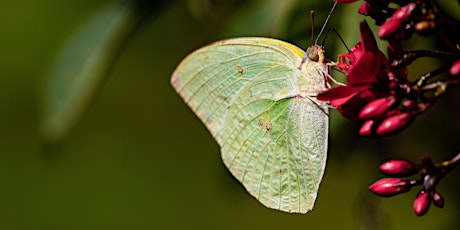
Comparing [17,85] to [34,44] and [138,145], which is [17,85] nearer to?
[34,44]

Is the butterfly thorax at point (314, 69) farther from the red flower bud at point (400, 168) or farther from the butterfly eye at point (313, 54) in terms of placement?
the red flower bud at point (400, 168)

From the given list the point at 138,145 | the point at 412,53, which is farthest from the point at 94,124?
the point at 412,53

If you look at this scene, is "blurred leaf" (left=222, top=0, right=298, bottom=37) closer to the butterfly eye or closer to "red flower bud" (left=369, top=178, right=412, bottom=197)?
the butterfly eye

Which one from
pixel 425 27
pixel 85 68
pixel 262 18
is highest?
pixel 85 68

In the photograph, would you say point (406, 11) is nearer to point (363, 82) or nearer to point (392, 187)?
point (363, 82)

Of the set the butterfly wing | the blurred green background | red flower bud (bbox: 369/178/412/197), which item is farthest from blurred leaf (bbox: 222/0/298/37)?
the blurred green background

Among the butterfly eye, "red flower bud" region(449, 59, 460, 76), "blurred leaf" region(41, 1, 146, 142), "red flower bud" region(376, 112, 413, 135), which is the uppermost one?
"blurred leaf" region(41, 1, 146, 142)

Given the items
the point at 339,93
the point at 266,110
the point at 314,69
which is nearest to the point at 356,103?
the point at 339,93
